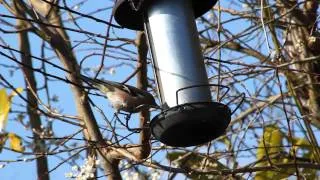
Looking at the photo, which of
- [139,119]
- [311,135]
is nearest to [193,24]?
[139,119]

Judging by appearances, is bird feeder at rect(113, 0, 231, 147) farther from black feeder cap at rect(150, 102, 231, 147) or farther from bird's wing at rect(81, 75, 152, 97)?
bird's wing at rect(81, 75, 152, 97)

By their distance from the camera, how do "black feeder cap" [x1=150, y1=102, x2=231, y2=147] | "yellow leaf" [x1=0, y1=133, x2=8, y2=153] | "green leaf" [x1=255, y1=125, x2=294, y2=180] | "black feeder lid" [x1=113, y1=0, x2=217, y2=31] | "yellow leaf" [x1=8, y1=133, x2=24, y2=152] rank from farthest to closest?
"green leaf" [x1=255, y1=125, x2=294, y2=180] → "yellow leaf" [x1=8, y1=133, x2=24, y2=152] → "yellow leaf" [x1=0, y1=133, x2=8, y2=153] → "black feeder lid" [x1=113, y1=0, x2=217, y2=31] → "black feeder cap" [x1=150, y1=102, x2=231, y2=147]

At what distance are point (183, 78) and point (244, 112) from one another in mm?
2480

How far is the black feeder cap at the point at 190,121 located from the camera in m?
2.36

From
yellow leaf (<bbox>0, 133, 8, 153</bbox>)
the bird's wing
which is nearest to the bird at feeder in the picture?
the bird's wing

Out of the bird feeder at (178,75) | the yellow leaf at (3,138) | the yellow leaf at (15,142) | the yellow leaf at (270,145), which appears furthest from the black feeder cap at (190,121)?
the yellow leaf at (270,145)

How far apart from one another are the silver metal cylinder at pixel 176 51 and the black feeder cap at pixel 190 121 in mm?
65

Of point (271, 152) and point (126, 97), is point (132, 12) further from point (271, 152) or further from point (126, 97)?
point (271, 152)

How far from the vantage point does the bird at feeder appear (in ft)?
8.67

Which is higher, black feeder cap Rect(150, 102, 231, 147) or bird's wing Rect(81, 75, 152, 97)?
bird's wing Rect(81, 75, 152, 97)

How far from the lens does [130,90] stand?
268 cm

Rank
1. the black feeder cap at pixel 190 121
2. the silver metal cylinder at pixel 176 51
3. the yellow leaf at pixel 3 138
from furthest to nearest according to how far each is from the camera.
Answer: the yellow leaf at pixel 3 138 → the silver metal cylinder at pixel 176 51 → the black feeder cap at pixel 190 121

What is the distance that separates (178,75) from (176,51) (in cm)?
10

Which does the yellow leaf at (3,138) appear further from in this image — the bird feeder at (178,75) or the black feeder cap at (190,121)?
the black feeder cap at (190,121)
